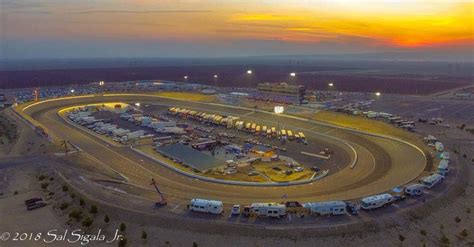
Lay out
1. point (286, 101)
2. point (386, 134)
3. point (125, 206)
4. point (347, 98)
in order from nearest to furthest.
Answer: point (125, 206) → point (386, 134) → point (286, 101) → point (347, 98)

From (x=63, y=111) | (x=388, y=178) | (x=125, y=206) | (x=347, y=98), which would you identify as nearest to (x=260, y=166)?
(x=388, y=178)

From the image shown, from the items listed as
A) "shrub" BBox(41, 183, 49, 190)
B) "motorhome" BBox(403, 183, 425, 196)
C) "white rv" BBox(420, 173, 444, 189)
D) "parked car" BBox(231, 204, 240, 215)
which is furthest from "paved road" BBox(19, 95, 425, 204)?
"shrub" BBox(41, 183, 49, 190)

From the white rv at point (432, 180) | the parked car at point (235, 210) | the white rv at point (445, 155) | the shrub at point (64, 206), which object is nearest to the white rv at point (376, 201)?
the white rv at point (432, 180)

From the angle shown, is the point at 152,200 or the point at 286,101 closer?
the point at 152,200

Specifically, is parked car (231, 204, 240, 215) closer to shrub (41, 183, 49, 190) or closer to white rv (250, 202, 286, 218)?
white rv (250, 202, 286, 218)

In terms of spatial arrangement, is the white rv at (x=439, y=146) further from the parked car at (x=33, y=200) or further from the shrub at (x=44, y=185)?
the parked car at (x=33, y=200)

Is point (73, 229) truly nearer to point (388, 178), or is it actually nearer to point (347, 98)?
point (388, 178)

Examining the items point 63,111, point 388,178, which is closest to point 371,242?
point 388,178

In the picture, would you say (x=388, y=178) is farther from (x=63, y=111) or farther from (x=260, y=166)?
(x=63, y=111)

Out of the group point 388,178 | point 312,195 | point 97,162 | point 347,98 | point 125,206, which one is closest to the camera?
point 125,206
